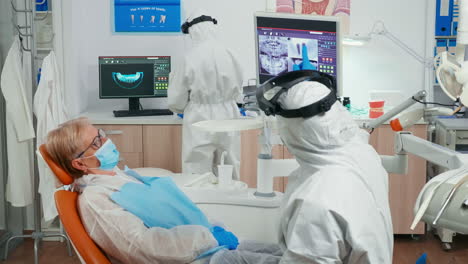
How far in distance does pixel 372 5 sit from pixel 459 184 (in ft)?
11.1

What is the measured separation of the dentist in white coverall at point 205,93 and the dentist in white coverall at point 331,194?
2164 mm

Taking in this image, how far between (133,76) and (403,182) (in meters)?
2.08

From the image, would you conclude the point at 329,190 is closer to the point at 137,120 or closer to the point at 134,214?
the point at 134,214

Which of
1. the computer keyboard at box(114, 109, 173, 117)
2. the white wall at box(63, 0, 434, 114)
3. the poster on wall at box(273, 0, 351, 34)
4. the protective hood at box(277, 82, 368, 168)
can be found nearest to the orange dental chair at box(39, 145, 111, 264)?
the protective hood at box(277, 82, 368, 168)

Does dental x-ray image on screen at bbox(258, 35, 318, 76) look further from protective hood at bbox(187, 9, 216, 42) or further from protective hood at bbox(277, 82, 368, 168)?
protective hood at bbox(187, 9, 216, 42)

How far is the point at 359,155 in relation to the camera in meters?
1.51

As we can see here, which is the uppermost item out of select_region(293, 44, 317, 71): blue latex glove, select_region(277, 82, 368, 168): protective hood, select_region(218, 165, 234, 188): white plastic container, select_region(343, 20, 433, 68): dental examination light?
select_region(343, 20, 433, 68): dental examination light

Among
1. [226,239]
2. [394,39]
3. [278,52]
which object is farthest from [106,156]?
[394,39]

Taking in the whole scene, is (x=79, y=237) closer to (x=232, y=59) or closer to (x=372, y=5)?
(x=232, y=59)

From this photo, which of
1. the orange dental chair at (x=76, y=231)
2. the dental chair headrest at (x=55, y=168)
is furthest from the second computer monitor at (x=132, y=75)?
the orange dental chair at (x=76, y=231)

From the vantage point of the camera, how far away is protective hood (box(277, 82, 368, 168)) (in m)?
1.45

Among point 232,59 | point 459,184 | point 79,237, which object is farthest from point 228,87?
point 459,184

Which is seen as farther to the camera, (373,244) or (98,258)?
(98,258)

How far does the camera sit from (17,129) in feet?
11.3
